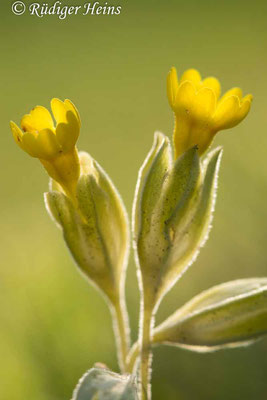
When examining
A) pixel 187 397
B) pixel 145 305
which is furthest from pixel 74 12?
pixel 145 305

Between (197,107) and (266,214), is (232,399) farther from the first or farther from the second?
(197,107)

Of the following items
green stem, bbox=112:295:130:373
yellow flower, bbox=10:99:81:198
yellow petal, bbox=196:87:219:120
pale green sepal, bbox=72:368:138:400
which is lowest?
pale green sepal, bbox=72:368:138:400

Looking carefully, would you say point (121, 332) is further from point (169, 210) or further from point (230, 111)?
point (230, 111)

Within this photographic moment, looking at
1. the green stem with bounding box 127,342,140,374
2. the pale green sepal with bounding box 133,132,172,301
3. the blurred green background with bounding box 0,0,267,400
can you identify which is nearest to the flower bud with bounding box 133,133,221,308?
the pale green sepal with bounding box 133,132,172,301

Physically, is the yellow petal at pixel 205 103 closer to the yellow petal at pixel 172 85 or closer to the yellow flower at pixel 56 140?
the yellow petal at pixel 172 85

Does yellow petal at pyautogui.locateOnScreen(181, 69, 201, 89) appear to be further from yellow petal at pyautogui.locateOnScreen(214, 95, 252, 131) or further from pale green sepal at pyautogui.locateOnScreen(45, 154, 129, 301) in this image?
pale green sepal at pyautogui.locateOnScreen(45, 154, 129, 301)
